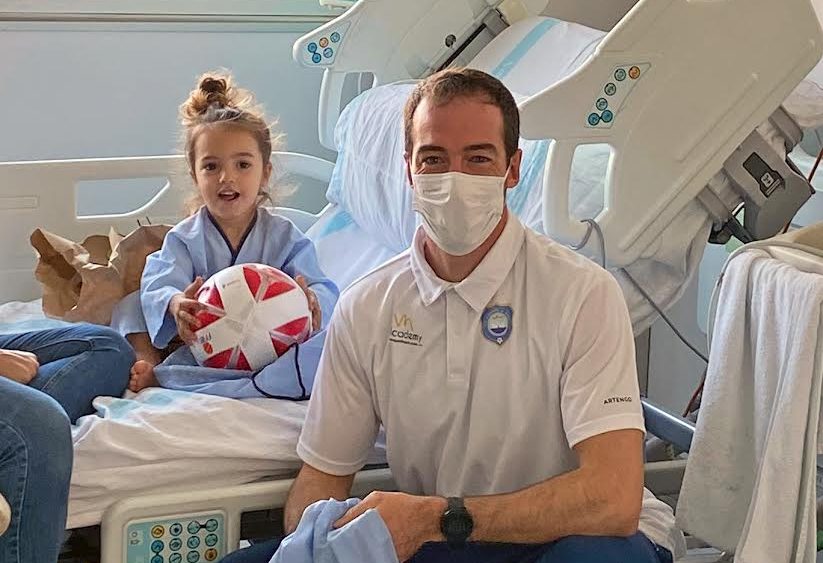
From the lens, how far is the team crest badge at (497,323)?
1.57 metres

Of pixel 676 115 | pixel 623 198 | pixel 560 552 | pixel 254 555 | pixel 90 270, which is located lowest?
pixel 254 555

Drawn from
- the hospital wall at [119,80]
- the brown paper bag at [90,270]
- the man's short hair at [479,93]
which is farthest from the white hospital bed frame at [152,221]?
the man's short hair at [479,93]

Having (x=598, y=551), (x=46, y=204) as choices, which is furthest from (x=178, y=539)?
(x=46, y=204)

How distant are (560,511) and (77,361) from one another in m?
0.83

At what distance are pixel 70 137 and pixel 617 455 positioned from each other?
2.15m

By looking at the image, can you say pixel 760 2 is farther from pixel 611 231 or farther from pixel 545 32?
pixel 545 32

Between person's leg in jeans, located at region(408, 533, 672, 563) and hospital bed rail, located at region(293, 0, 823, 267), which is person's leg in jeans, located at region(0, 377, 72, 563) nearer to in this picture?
person's leg in jeans, located at region(408, 533, 672, 563)

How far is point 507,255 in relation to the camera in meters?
1.59

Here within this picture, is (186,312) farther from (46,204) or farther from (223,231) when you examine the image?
(46,204)

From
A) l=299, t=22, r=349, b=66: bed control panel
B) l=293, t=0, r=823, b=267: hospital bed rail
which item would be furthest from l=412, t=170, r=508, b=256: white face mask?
l=299, t=22, r=349, b=66: bed control panel

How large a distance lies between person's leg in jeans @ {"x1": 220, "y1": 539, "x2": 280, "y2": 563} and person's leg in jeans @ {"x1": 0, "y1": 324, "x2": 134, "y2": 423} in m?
0.36

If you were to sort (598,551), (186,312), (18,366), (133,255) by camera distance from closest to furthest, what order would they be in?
(598,551) → (18,366) → (186,312) → (133,255)

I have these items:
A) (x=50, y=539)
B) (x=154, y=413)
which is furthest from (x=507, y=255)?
(x=50, y=539)

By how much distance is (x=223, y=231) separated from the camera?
83.0 inches
